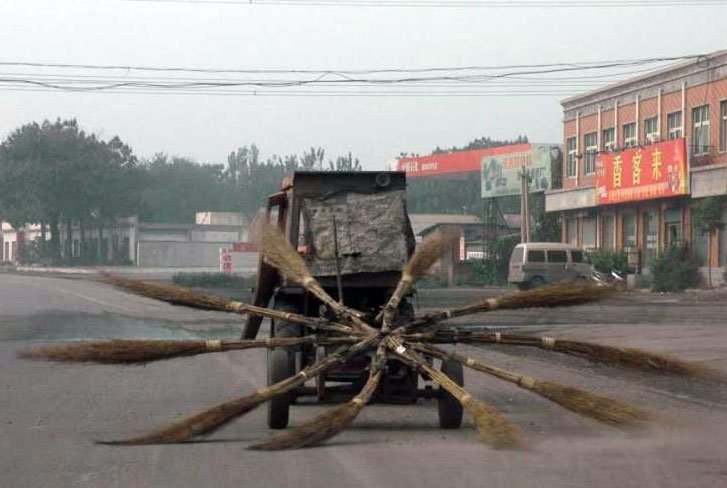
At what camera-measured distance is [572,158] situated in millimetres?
63375

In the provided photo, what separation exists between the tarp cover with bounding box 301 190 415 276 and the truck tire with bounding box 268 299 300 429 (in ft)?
1.98

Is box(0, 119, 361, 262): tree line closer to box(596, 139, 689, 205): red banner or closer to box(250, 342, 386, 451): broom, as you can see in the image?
box(596, 139, 689, 205): red banner

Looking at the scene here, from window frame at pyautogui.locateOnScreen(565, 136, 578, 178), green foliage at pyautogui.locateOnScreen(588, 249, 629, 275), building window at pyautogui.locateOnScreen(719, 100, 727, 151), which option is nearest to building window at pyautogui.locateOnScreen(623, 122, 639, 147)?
window frame at pyautogui.locateOnScreen(565, 136, 578, 178)

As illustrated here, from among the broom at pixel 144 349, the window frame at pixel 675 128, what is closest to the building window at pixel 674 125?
the window frame at pixel 675 128

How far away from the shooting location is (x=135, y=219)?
92875 millimetres

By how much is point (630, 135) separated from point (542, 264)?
11.9 meters

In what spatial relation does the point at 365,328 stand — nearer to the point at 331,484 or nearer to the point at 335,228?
the point at 335,228

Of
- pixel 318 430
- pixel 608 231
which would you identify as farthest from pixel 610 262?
pixel 318 430

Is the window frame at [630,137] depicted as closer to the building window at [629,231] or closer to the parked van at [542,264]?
the building window at [629,231]

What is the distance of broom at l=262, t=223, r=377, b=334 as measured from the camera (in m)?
10.7

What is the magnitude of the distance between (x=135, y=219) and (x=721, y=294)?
194 feet

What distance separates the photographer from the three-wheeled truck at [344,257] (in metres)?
11.1

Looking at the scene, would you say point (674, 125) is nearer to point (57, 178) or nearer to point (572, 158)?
point (572, 158)

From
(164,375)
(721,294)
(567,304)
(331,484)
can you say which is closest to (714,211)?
(721,294)
